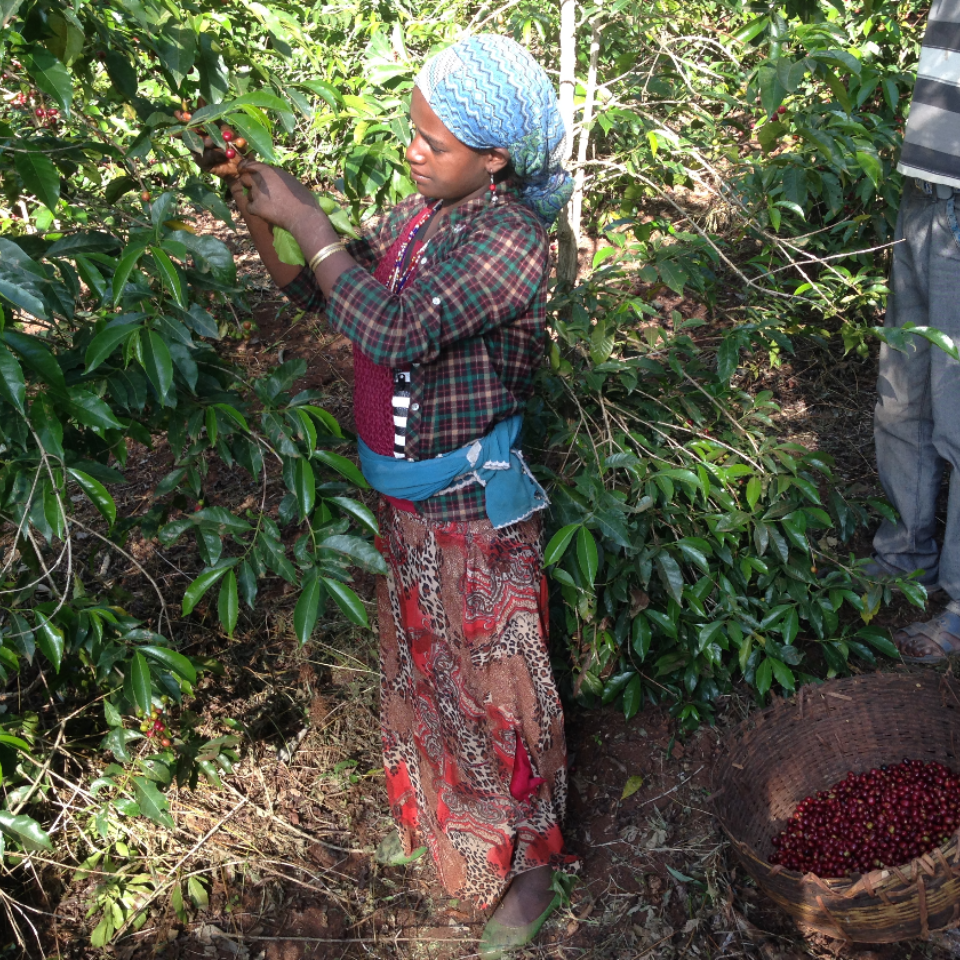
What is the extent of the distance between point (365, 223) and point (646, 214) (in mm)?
1338

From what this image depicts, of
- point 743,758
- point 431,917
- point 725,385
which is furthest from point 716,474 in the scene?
point 431,917

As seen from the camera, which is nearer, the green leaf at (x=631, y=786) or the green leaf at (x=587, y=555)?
the green leaf at (x=587, y=555)

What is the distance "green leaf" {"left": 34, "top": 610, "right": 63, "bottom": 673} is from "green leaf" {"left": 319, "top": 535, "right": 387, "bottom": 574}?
44 centimetres

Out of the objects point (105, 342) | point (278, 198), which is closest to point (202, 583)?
point (105, 342)

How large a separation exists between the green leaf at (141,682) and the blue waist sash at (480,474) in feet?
1.70

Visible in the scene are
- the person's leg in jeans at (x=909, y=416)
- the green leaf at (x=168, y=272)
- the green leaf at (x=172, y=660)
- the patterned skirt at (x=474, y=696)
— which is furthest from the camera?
the person's leg in jeans at (x=909, y=416)

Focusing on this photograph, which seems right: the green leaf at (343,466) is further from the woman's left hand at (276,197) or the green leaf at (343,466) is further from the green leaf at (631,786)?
the green leaf at (631,786)

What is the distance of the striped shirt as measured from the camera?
7.17 ft

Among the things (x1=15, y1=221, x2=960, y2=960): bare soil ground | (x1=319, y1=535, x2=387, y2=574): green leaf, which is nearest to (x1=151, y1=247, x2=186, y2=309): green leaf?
(x1=319, y1=535, x2=387, y2=574): green leaf

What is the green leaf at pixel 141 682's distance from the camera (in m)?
1.58

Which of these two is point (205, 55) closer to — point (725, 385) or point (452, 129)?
point (452, 129)

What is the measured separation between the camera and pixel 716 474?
85.5 inches

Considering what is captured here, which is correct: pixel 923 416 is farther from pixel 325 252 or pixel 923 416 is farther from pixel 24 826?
pixel 24 826

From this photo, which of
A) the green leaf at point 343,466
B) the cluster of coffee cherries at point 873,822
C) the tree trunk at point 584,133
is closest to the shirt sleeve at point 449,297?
the green leaf at point 343,466
